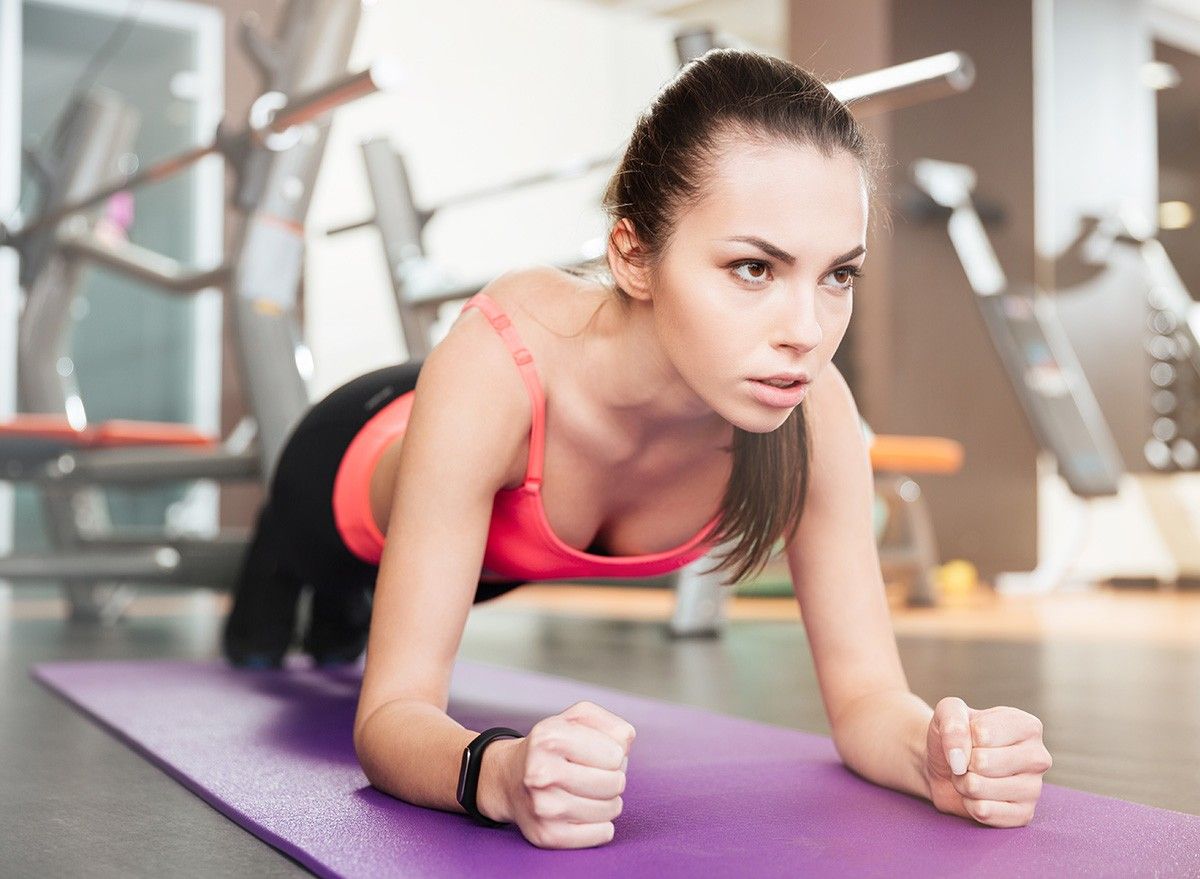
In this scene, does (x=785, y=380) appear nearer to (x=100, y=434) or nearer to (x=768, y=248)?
(x=768, y=248)

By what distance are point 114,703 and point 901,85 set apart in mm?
1292

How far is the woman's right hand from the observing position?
2.47ft

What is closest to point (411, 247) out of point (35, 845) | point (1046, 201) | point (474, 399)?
point (474, 399)

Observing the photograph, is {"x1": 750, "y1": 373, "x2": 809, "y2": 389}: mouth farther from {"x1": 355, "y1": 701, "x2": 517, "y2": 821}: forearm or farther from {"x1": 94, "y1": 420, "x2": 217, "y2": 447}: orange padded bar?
{"x1": 94, "y1": 420, "x2": 217, "y2": 447}: orange padded bar

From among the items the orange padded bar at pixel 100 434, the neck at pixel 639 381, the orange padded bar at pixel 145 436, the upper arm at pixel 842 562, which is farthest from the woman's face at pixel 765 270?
the orange padded bar at pixel 145 436

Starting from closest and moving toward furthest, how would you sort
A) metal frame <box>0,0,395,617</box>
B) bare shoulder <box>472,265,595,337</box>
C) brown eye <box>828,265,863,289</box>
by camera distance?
brown eye <box>828,265,863,289</box> < bare shoulder <box>472,265,595,337</box> < metal frame <box>0,0,395,617</box>

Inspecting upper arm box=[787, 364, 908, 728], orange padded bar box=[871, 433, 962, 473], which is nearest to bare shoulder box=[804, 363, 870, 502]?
upper arm box=[787, 364, 908, 728]

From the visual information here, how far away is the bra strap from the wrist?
0.29 m

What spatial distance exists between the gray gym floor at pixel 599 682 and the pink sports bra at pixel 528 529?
1.16 ft

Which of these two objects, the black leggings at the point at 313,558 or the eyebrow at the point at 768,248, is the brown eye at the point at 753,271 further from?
the black leggings at the point at 313,558

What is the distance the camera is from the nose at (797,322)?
818mm

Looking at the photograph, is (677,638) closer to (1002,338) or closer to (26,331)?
(26,331)

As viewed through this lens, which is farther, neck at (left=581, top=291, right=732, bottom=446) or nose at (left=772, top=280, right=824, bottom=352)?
neck at (left=581, top=291, right=732, bottom=446)

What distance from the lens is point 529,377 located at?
1.02 m
